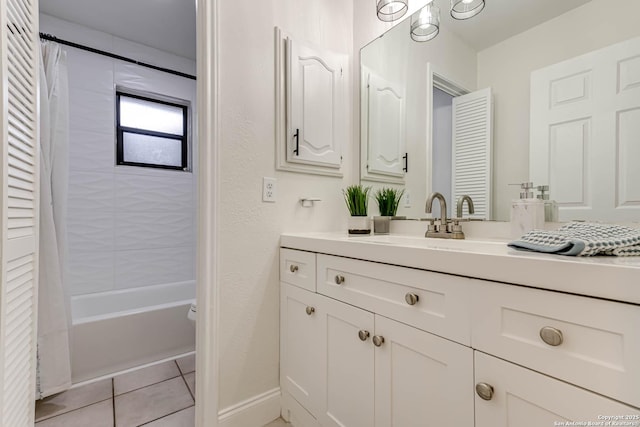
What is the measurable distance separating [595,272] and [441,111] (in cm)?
108

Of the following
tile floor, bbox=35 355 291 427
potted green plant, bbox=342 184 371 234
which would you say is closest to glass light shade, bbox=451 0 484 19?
potted green plant, bbox=342 184 371 234

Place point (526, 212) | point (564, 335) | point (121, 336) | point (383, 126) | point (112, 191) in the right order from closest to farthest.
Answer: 1. point (564, 335)
2. point (526, 212)
3. point (383, 126)
4. point (121, 336)
5. point (112, 191)

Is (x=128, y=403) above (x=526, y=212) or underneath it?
underneath

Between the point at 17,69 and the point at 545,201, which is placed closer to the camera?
the point at 17,69

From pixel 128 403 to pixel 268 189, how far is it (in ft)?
4.52

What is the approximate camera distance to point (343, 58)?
67.6 inches

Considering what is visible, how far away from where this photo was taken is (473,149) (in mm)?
1279

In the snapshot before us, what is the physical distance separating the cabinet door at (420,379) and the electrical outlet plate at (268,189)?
2.47ft

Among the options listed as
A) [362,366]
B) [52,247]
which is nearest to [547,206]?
[362,366]

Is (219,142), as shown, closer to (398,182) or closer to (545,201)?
(398,182)

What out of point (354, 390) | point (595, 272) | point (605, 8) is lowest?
point (354, 390)

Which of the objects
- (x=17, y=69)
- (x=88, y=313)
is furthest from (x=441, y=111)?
(x=88, y=313)

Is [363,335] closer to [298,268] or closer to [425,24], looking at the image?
[298,268]

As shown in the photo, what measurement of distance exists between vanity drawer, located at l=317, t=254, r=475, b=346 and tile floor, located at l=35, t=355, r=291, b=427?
32.9 inches
